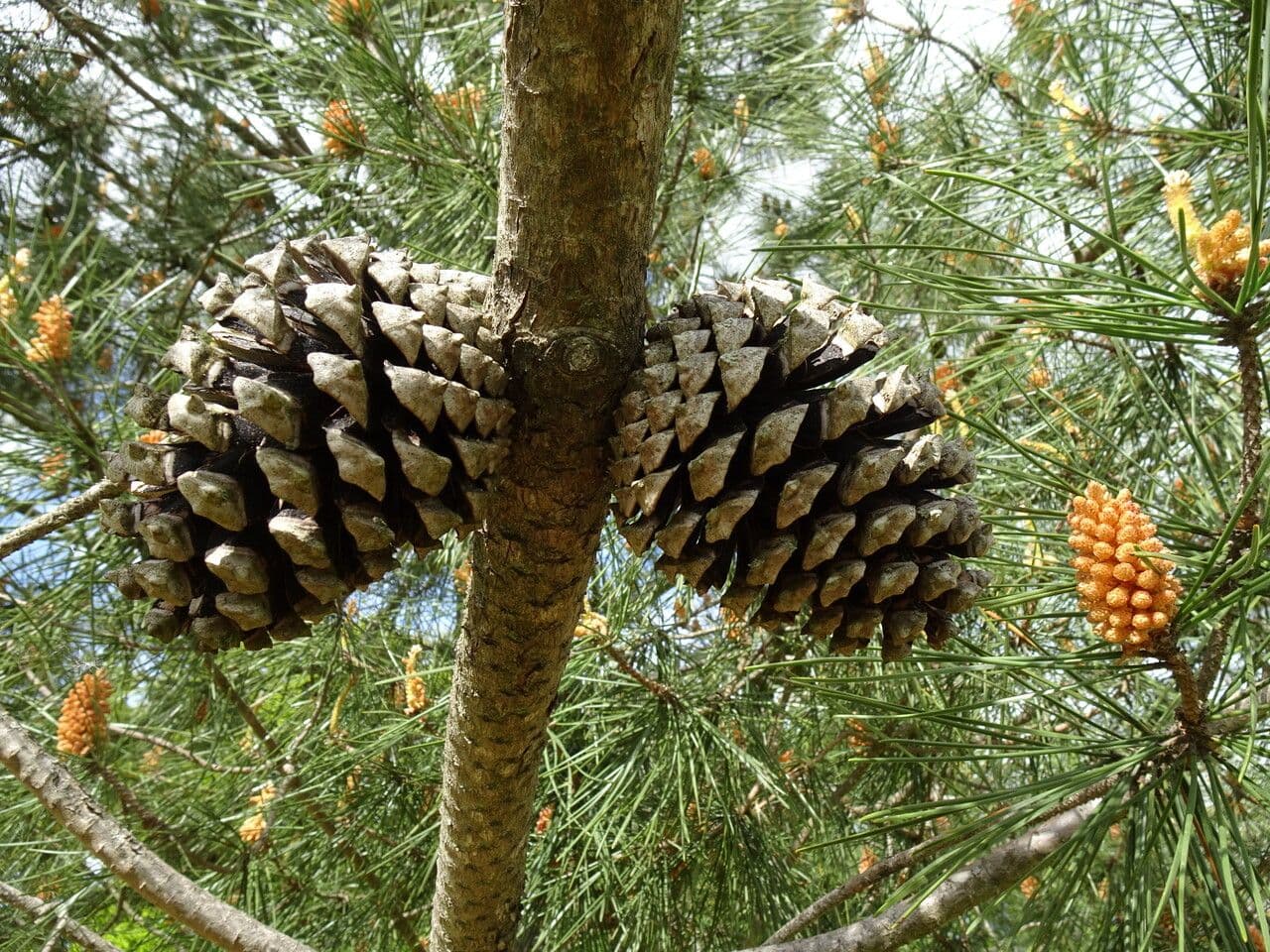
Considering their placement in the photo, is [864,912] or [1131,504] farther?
[864,912]

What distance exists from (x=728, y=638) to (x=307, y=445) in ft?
2.91

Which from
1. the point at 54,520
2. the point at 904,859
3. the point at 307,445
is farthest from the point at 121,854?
the point at 904,859

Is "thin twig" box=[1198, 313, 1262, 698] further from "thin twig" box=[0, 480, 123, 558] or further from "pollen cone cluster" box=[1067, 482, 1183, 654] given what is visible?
"thin twig" box=[0, 480, 123, 558]

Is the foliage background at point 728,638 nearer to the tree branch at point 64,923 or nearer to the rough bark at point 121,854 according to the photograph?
the tree branch at point 64,923

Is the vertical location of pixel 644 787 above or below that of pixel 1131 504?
below

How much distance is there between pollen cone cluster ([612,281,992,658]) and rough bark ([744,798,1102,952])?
26cm

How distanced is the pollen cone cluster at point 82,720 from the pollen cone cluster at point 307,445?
0.97 m

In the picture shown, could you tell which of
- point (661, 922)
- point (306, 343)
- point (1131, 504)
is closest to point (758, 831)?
point (661, 922)

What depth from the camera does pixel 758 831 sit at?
1.24 meters

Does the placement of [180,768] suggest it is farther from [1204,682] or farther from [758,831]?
[1204,682]

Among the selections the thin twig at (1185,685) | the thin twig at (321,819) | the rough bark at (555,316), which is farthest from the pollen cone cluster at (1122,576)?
the thin twig at (321,819)

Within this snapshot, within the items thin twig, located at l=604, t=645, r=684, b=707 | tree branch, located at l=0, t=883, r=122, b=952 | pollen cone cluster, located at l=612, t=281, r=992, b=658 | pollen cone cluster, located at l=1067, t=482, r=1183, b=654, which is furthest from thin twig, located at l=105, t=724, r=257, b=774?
pollen cone cluster, located at l=1067, t=482, r=1183, b=654

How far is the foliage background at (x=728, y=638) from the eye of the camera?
88 cm

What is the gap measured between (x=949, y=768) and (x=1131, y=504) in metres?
1.00
